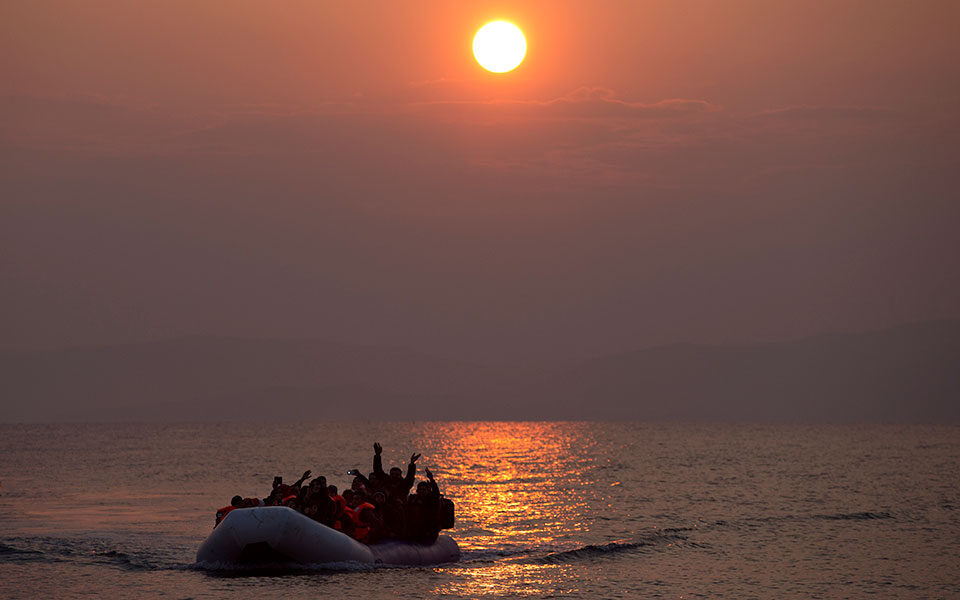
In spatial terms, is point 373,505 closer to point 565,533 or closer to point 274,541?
point 274,541

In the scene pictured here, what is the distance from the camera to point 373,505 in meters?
26.7

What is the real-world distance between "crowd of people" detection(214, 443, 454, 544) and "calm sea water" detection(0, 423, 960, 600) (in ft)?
3.12

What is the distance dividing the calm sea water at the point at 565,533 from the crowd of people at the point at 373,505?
0.95 meters

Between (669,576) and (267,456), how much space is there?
276ft

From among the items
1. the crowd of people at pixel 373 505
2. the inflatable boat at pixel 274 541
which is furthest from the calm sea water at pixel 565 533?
the crowd of people at pixel 373 505

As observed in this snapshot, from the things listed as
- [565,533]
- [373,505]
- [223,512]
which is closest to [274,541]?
[223,512]

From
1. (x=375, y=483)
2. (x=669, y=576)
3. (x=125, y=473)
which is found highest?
(x=125, y=473)

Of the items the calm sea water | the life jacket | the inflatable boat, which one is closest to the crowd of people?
the life jacket

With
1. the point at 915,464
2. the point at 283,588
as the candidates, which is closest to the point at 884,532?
the point at 283,588

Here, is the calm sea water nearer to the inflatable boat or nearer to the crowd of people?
the inflatable boat

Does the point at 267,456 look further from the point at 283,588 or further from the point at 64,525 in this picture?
the point at 283,588

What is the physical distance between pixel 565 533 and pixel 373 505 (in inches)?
535

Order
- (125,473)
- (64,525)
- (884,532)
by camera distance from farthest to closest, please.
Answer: (125,473), (884,532), (64,525)

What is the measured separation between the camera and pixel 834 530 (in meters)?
42.3
